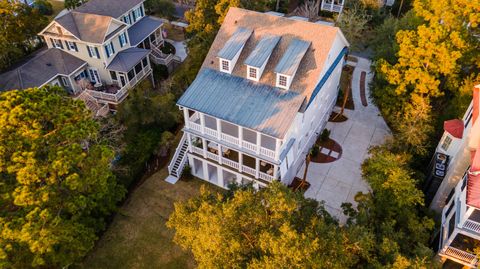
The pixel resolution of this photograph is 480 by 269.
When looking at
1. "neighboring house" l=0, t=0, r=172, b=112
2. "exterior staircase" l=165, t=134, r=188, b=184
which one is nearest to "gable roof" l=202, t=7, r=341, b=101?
"exterior staircase" l=165, t=134, r=188, b=184

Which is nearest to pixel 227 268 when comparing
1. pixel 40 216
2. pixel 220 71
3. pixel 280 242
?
pixel 280 242

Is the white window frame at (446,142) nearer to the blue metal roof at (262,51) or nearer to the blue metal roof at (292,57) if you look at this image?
the blue metal roof at (292,57)

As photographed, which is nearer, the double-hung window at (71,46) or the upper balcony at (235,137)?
the upper balcony at (235,137)

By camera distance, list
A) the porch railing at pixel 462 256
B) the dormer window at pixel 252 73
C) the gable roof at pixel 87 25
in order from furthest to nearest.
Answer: the gable roof at pixel 87 25, the dormer window at pixel 252 73, the porch railing at pixel 462 256

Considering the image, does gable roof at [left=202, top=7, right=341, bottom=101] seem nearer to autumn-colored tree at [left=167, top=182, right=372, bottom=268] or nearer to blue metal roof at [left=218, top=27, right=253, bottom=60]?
blue metal roof at [left=218, top=27, right=253, bottom=60]

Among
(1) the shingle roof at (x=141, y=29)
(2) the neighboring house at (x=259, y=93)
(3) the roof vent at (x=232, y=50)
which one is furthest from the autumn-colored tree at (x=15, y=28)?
(3) the roof vent at (x=232, y=50)

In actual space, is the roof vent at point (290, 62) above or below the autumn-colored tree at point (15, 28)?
above
